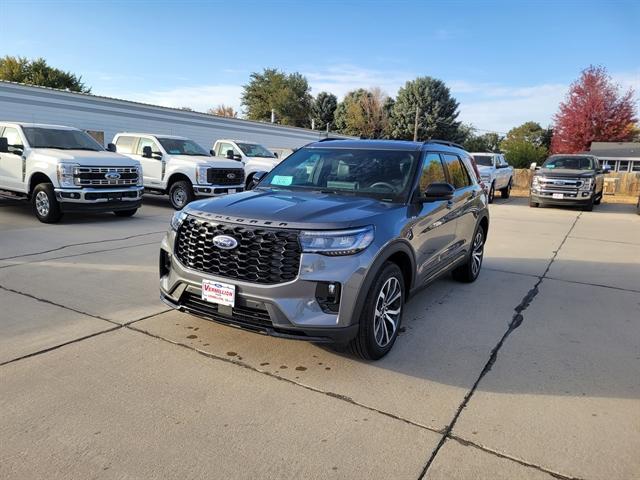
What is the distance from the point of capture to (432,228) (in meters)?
4.70

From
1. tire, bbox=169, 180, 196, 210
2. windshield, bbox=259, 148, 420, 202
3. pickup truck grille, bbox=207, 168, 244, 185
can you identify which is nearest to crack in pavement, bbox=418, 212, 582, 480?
windshield, bbox=259, 148, 420, 202

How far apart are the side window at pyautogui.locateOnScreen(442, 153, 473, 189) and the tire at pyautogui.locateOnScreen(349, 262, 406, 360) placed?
6.48 feet

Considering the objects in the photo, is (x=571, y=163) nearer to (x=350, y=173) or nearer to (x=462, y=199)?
(x=462, y=199)

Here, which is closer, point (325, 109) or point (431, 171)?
point (431, 171)

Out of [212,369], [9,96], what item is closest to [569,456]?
[212,369]

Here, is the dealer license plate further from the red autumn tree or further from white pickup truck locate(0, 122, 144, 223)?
the red autumn tree

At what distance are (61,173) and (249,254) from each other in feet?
24.2

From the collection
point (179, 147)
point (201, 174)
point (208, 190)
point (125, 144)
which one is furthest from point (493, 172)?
point (125, 144)

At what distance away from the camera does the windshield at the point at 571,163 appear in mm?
17078

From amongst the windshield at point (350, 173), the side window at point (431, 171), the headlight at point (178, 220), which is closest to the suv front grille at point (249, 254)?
the headlight at point (178, 220)

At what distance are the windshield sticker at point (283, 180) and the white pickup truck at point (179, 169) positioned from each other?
810cm

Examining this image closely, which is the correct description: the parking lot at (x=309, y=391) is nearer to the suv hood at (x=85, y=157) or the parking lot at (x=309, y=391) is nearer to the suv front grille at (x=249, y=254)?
the suv front grille at (x=249, y=254)

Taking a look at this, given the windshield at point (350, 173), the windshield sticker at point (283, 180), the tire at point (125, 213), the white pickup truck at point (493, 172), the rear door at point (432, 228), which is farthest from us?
the white pickup truck at point (493, 172)

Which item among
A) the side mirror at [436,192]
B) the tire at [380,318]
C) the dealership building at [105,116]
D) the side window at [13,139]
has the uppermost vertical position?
the dealership building at [105,116]
